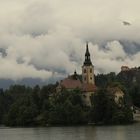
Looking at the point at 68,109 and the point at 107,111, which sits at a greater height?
the point at 68,109

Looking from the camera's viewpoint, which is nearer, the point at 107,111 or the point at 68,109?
the point at 107,111

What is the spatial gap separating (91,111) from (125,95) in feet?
68.2

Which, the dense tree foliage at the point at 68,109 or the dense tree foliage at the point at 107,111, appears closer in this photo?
the dense tree foliage at the point at 107,111

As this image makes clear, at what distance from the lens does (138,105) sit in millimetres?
194750

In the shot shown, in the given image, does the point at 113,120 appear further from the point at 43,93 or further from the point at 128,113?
the point at 43,93

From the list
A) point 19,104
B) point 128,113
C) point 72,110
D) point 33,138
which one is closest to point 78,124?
point 72,110

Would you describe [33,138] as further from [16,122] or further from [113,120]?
[16,122]

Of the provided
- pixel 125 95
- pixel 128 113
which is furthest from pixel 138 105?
pixel 128 113

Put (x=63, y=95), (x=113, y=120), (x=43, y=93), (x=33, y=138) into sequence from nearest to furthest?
1. (x=33, y=138)
2. (x=113, y=120)
3. (x=63, y=95)
4. (x=43, y=93)

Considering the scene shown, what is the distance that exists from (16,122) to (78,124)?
970 inches

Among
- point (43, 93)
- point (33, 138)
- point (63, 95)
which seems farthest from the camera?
point (43, 93)

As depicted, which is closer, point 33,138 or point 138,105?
point 33,138

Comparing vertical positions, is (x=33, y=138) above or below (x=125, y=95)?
below

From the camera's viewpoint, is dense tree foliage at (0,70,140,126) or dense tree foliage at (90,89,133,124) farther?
dense tree foliage at (0,70,140,126)
